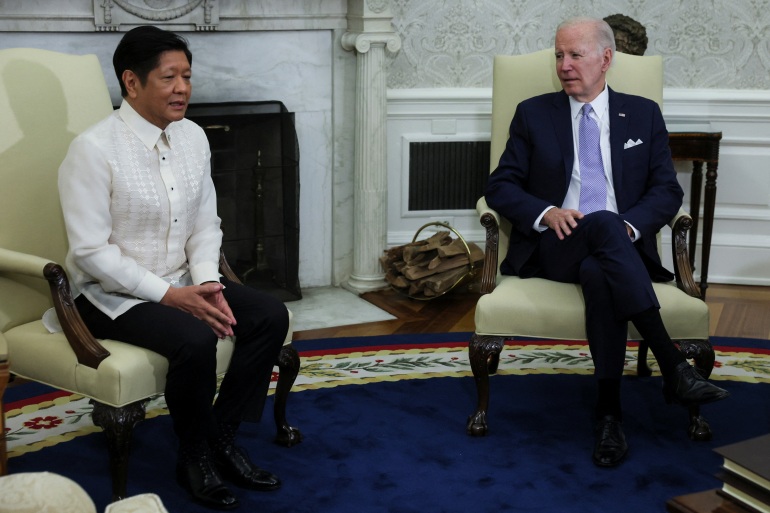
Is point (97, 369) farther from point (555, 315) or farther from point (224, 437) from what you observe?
point (555, 315)

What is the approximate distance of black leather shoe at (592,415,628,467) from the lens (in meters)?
3.00

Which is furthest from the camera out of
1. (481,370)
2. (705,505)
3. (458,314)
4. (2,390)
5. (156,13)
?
(458,314)

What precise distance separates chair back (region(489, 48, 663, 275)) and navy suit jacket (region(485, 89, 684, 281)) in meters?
0.14

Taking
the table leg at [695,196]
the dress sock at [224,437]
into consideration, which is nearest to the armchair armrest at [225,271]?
the dress sock at [224,437]

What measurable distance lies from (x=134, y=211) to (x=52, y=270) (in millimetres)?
254

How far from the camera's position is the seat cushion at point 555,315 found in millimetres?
3096

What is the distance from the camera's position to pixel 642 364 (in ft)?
12.1

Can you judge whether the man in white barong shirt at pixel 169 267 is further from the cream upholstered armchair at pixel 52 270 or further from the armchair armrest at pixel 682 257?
the armchair armrest at pixel 682 257

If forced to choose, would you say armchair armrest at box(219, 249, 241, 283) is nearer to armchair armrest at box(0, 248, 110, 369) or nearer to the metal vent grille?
armchair armrest at box(0, 248, 110, 369)

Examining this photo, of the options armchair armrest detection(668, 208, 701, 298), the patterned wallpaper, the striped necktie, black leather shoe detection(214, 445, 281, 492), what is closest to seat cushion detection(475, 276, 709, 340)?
armchair armrest detection(668, 208, 701, 298)

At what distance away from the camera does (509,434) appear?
3.22m

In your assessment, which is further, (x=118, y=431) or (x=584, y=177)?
(x=584, y=177)

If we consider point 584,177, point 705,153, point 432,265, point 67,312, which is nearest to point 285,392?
point 67,312

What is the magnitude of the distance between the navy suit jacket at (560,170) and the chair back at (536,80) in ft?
0.47
